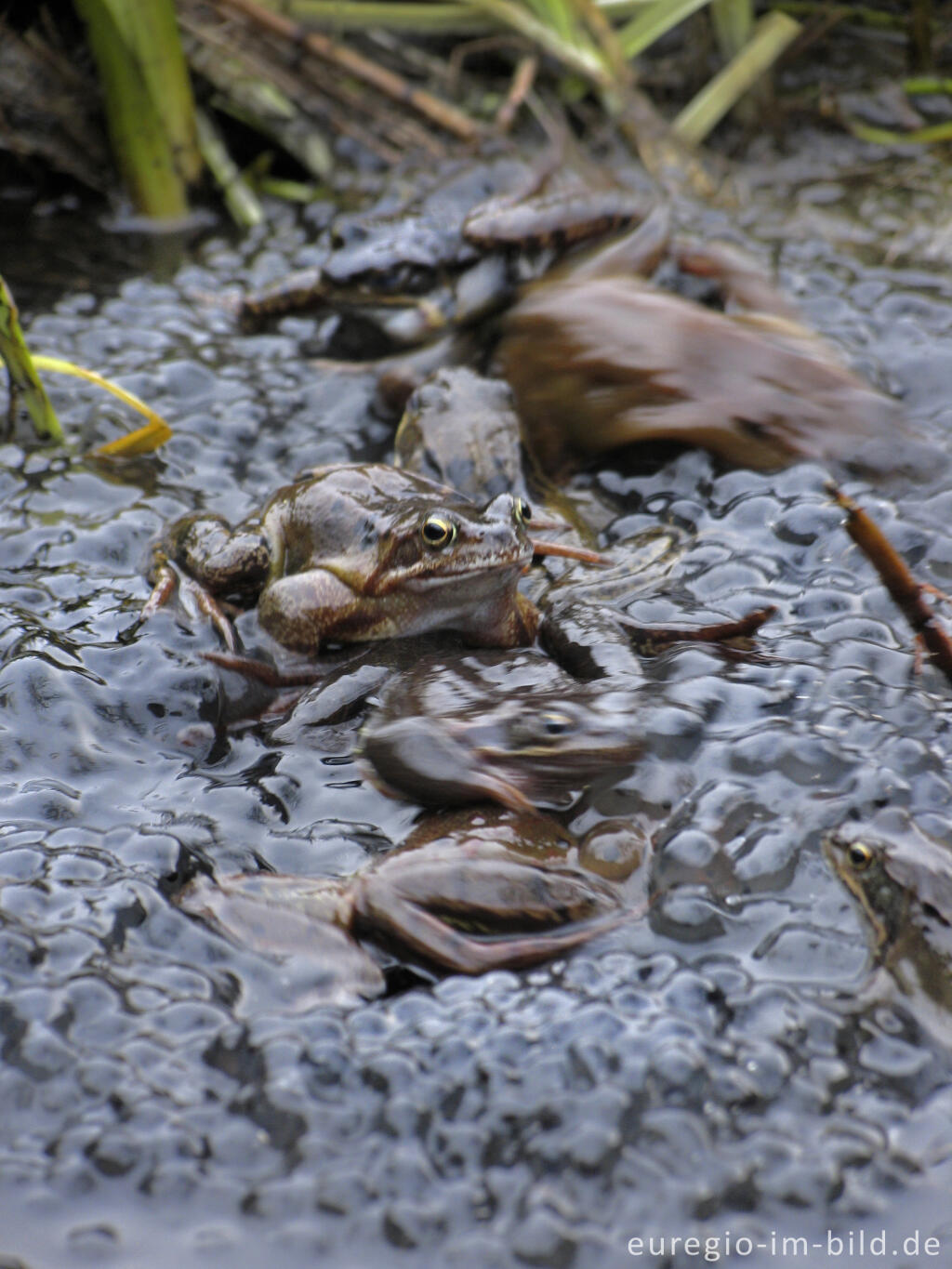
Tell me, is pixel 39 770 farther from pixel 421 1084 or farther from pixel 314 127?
pixel 314 127

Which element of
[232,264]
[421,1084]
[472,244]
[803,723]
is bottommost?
[421,1084]

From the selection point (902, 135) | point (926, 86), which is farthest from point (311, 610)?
point (926, 86)

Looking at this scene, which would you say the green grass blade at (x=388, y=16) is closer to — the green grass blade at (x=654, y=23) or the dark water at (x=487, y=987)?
the green grass blade at (x=654, y=23)

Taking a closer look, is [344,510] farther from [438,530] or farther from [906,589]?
[906,589]

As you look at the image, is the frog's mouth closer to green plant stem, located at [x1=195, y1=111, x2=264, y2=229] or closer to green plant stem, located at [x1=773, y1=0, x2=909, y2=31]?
green plant stem, located at [x1=195, y1=111, x2=264, y2=229]

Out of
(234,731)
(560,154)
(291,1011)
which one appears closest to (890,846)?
(291,1011)

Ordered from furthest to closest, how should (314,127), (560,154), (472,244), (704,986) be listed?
(314,127) < (560,154) < (472,244) < (704,986)

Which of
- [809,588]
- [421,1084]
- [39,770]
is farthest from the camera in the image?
[809,588]
